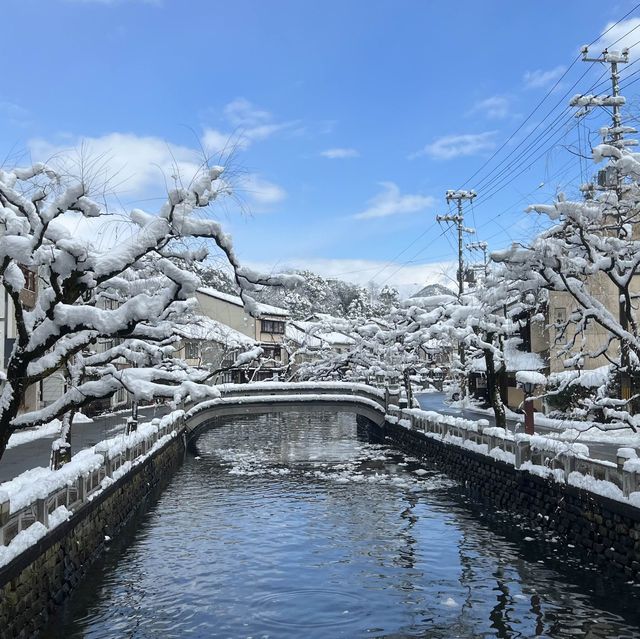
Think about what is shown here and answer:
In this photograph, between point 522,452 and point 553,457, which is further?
point 522,452

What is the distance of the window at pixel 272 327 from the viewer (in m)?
79.6

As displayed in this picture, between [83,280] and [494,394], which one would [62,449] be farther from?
[494,394]

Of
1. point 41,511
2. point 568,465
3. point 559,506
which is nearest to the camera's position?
point 41,511

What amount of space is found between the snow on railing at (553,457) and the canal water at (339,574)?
196cm

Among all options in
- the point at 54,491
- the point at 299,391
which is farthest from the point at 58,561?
the point at 299,391

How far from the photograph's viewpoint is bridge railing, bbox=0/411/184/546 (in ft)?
38.4

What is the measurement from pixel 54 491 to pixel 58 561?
1525 millimetres

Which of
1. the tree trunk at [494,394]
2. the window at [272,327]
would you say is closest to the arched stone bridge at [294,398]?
the tree trunk at [494,394]

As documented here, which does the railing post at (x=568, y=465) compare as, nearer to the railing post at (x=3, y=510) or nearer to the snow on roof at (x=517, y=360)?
the railing post at (x=3, y=510)

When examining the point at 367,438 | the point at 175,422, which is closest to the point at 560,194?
the point at 175,422

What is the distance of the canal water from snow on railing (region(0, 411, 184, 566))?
2.03 m

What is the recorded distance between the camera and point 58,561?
14086 millimetres

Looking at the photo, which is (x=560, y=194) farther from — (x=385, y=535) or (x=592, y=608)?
(x=385, y=535)

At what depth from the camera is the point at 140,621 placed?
13453 mm
